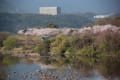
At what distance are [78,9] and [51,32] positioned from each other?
83cm

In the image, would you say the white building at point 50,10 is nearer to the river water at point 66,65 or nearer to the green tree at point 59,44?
the green tree at point 59,44

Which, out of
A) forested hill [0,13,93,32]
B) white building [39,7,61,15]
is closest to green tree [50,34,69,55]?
forested hill [0,13,93,32]

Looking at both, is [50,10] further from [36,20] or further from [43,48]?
[43,48]

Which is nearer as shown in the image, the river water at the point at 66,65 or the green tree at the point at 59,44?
the river water at the point at 66,65

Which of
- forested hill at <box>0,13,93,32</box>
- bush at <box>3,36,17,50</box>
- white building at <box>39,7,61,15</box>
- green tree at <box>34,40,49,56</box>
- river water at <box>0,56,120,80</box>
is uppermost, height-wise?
white building at <box>39,7,61,15</box>

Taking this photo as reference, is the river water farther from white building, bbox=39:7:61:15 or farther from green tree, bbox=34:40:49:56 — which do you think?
white building, bbox=39:7:61:15

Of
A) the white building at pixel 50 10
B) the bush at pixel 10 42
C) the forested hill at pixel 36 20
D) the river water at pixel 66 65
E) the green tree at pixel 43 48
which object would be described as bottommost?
the river water at pixel 66 65

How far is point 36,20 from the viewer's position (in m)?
8.89

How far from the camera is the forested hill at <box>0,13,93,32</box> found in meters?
8.88

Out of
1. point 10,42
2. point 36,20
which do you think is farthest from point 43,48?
point 10,42

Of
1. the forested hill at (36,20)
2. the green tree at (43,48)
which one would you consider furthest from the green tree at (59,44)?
the forested hill at (36,20)

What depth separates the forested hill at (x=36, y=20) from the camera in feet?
29.1

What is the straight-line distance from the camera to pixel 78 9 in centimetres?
892

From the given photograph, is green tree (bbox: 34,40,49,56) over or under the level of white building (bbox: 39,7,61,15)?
under
